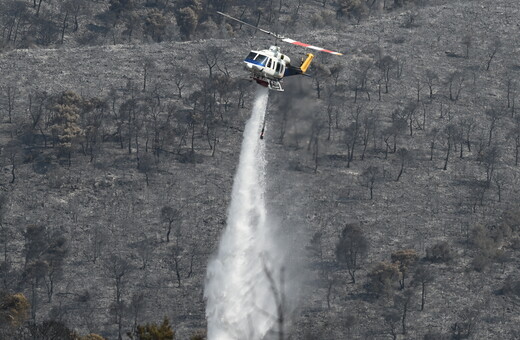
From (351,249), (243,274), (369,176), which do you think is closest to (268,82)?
(243,274)

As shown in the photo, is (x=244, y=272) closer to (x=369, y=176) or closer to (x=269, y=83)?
(x=269, y=83)

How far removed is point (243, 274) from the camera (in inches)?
5384

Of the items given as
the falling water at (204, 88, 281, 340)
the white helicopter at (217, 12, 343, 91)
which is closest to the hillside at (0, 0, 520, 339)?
the falling water at (204, 88, 281, 340)

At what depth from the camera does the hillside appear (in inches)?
5758

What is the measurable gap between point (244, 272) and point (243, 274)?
0.63ft

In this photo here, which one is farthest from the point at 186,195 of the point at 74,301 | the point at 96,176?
the point at 74,301

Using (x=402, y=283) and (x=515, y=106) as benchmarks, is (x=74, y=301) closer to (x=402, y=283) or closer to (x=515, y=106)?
(x=402, y=283)

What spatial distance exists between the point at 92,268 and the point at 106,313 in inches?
316

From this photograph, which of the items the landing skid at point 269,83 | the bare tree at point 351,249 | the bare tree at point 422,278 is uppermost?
the landing skid at point 269,83

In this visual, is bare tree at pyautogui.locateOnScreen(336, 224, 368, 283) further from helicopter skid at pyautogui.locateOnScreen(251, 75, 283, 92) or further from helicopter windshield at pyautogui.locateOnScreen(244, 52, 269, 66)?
helicopter windshield at pyautogui.locateOnScreen(244, 52, 269, 66)

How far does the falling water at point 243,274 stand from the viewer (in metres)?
134

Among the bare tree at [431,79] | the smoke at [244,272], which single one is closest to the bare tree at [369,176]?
the smoke at [244,272]

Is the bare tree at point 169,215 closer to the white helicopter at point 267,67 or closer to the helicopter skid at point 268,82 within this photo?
the helicopter skid at point 268,82

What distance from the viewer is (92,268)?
150750 mm
